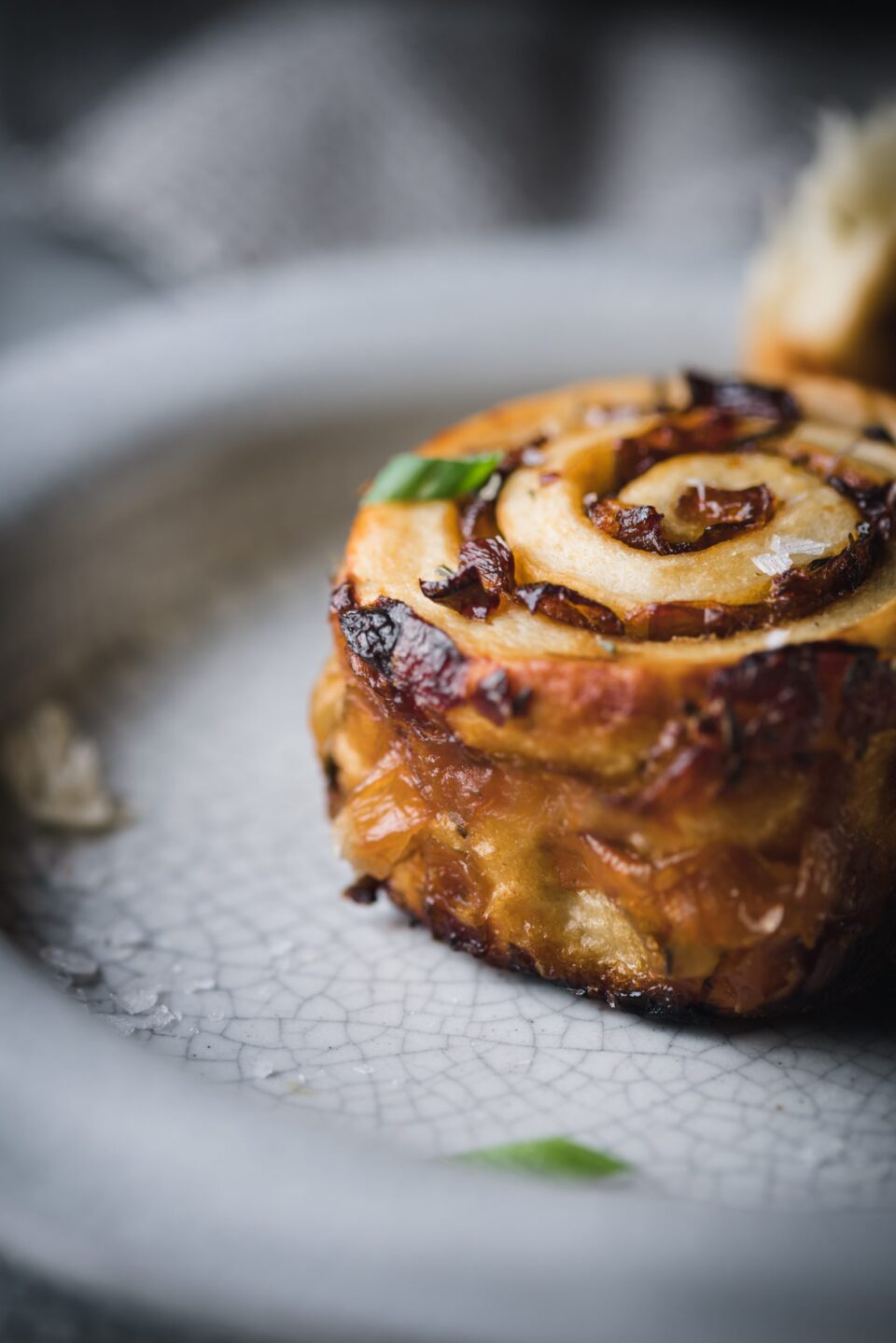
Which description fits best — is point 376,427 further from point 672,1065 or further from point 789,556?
point 672,1065

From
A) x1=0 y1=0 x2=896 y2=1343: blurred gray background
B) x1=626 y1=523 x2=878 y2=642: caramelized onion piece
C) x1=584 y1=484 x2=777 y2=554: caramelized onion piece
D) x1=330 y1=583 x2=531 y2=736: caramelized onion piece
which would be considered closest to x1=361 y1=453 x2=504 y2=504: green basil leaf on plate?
x1=584 y1=484 x2=777 y2=554: caramelized onion piece

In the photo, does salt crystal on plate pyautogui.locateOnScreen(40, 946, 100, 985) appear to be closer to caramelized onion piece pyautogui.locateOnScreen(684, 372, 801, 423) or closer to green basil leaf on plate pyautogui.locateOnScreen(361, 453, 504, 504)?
green basil leaf on plate pyautogui.locateOnScreen(361, 453, 504, 504)

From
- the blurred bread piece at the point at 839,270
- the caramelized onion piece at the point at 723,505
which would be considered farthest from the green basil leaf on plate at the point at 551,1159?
the blurred bread piece at the point at 839,270

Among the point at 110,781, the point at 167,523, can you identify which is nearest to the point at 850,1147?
the point at 110,781

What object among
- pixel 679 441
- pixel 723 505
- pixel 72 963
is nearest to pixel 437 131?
pixel 679 441

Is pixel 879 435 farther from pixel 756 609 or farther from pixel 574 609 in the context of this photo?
pixel 574 609

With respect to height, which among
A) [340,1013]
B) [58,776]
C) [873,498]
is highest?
[873,498]
